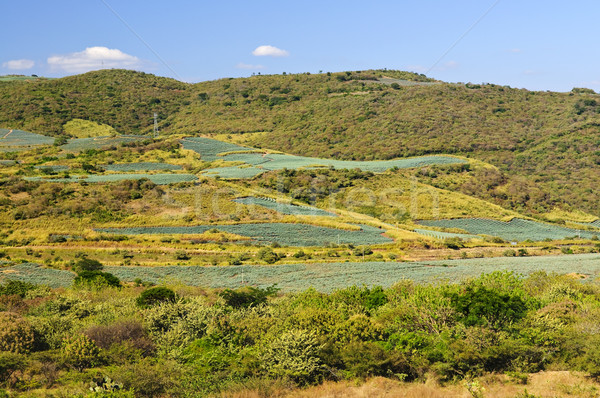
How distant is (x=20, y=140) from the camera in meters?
110

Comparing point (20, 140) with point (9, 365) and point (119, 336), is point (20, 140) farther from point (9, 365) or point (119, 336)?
point (9, 365)

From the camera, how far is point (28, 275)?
41.2 m

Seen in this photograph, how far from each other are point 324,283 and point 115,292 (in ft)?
44.4

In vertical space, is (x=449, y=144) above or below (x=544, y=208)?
above

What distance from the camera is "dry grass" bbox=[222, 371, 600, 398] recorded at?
19.6m

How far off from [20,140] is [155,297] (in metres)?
91.9

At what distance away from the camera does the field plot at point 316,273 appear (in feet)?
130

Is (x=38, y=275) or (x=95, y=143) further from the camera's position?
(x=95, y=143)

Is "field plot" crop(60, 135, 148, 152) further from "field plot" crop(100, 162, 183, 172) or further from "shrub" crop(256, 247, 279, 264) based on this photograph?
"shrub" crop(256, 247, 279, 264)

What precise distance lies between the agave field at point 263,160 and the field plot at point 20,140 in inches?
1101

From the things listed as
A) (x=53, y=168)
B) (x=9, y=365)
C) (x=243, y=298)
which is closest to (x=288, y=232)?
(x=243, y=298)

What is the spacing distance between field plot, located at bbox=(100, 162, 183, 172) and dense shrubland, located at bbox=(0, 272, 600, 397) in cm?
5564

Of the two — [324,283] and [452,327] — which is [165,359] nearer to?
[452,327]

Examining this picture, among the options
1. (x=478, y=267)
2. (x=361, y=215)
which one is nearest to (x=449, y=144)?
(x=361, y=215)
